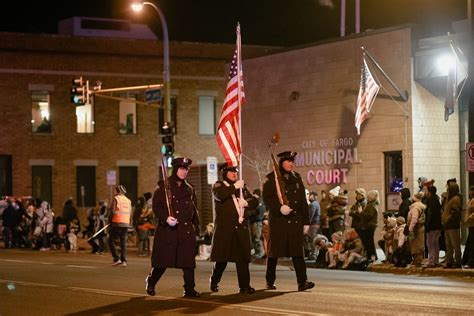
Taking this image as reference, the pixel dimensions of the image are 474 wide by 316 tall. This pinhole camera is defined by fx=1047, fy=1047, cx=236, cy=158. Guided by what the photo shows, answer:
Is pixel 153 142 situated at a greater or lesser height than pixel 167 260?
greater

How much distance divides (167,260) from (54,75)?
112ft

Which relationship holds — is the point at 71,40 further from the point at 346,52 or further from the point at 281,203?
the point at 281,203

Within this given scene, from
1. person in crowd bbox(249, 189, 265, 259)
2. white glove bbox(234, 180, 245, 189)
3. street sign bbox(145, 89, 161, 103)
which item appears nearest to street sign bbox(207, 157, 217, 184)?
person in crowd bbox(249, 189, 265, 259)

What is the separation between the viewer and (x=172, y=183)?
47.8 ft

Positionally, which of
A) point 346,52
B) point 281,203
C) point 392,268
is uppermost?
point 346,52

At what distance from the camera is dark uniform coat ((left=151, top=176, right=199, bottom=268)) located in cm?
1438

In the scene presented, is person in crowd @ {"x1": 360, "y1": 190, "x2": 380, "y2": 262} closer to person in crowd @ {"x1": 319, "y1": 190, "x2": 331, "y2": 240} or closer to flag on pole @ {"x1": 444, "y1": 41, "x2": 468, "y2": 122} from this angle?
person in crowd @ {"x1": 319, "y1": 190, "x2": 331, "y2": 240}

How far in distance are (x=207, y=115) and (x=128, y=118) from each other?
3880 millimetres

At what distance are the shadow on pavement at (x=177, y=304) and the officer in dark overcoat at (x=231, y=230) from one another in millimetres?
425

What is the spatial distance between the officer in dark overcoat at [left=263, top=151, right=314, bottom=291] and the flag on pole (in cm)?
1260

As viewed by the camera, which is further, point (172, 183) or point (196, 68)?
point (196, 68)

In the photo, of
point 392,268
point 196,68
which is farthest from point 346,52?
point 196,68

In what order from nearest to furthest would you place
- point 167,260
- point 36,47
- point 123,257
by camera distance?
1. point 167,260
2. point 123,257
3. point 36,47

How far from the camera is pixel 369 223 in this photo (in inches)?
956
